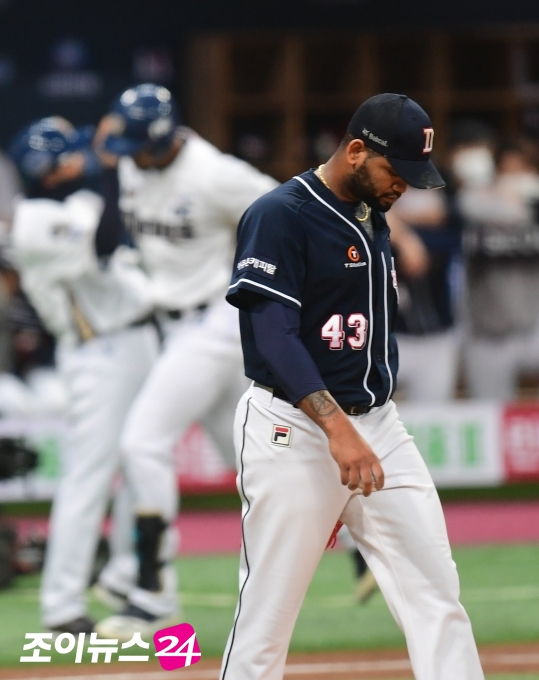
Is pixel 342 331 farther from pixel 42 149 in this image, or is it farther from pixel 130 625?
pixel 42 149

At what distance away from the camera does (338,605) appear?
23.0 ft

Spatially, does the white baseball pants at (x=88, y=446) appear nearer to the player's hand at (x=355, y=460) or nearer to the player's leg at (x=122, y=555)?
the player's leg at (x=122, y=555)

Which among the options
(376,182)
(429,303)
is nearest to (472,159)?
(429,303)

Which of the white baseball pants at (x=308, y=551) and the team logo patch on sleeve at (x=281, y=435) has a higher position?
the team logo patch on sleeve at (x=281, y=435)

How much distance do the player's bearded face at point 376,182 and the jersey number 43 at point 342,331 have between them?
0.34 meters

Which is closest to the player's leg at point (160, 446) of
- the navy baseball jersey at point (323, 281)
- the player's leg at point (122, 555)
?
the player's leg at point (122, 555)

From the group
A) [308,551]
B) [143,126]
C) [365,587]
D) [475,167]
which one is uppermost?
[143,126]

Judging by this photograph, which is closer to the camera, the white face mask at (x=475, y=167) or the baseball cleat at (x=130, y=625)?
the baseball cleat at (x=130, y=625)

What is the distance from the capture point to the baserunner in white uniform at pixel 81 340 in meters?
6.42

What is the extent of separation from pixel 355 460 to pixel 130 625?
2.64 metres

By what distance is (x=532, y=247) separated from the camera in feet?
35.1

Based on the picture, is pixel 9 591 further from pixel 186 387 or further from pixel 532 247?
pixel 532 247

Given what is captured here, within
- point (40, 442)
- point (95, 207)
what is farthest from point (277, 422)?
point (40, 442)

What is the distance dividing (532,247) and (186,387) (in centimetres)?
513
